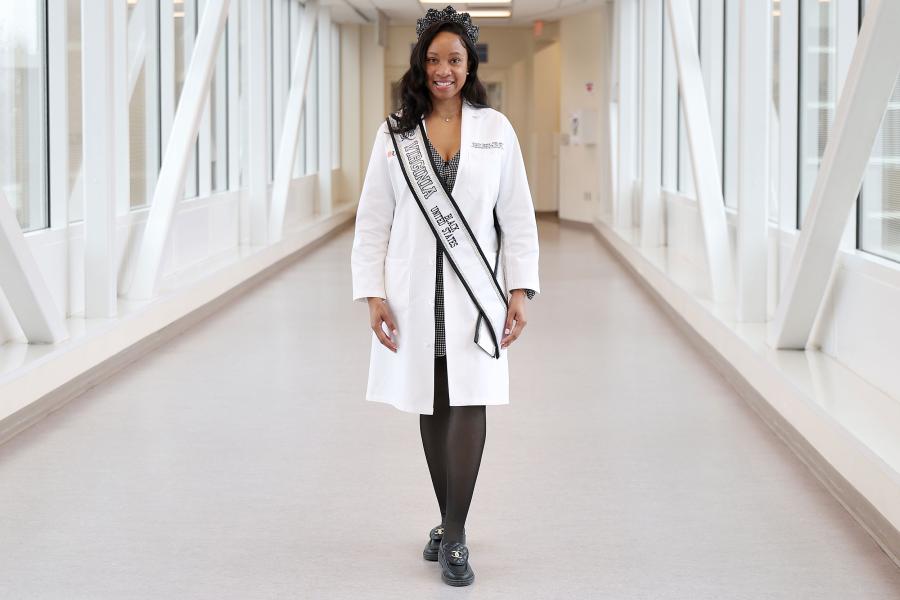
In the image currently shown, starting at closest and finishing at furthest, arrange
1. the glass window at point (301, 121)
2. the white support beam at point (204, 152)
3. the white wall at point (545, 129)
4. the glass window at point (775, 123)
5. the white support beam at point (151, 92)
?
the glass window at point (775, 123), the white support beam at point (151, 92), the white support beam at point (204, 152), the glass window at point (301, 121), the white wall at point (545, 129)

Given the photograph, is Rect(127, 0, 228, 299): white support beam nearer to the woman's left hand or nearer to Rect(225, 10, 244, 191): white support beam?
Rect(225, 10, 244, 191): white support beam

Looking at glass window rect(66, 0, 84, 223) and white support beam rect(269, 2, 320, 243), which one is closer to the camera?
glass window rect(66, 0, 84, 223)

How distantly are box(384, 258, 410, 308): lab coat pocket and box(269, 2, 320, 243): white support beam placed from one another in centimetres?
1049

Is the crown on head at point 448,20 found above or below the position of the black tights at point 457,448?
above

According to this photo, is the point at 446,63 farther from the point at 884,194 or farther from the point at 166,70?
the point at 166,70

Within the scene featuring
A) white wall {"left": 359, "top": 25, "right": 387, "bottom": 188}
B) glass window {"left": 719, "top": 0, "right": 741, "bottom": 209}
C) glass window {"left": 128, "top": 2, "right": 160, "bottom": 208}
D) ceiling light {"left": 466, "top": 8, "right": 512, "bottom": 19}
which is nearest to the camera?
glass window {"left": 128, "top": 2, "right": 160, "bottom": 208}

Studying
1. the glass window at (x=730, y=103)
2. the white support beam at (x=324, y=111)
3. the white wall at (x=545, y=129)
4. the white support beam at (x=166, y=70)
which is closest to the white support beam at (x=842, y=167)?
the glass window at (x=730, y=103)

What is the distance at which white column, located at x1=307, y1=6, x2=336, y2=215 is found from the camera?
19.5 m

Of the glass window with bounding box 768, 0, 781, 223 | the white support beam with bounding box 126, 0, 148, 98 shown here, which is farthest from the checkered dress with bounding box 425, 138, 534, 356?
the white support beam with bounding box 126, 0, 148, 98

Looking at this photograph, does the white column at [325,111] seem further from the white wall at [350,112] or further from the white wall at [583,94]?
the white wall at [583,94]

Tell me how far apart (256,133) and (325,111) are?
7.57m

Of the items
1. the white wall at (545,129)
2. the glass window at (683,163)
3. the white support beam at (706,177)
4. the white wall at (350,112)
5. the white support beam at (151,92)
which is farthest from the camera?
the white wall at (545,129)

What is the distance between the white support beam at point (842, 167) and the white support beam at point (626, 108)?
33.9 ft

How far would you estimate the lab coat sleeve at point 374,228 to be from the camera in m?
3.63
